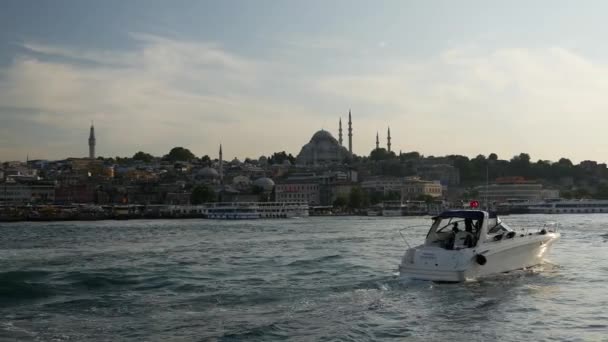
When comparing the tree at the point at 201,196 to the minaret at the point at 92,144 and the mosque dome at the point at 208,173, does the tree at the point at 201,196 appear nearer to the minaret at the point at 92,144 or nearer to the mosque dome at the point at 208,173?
the mosque dome at the point at 208,173

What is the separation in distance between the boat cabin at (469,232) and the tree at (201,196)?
106 metres

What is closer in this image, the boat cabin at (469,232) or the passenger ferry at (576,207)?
the boat cabin at (469,232)

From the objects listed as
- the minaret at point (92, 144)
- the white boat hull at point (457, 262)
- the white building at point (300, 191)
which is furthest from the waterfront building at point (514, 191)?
the white boat hull at point (457, 262)

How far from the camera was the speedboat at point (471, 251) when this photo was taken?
17531mm

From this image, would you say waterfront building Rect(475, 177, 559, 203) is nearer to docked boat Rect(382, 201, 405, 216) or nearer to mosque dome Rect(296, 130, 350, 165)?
docked boat Rect(382, 201, 405, 216)

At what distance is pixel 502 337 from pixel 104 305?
290 inches

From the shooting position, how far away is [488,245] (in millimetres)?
18609

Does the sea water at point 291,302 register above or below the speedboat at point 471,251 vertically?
below

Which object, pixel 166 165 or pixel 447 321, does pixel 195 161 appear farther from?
pixel 447 321

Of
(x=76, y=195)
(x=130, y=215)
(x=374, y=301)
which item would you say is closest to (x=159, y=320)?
(x=374, y=301)

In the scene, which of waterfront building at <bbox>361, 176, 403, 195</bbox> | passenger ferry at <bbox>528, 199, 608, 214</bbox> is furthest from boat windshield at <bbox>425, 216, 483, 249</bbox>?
waterfront building at <bbox>361, 176, 403, 195</bbox>

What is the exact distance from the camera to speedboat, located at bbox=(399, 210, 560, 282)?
57.5 feet

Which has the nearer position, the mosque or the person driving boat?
the person driving boat

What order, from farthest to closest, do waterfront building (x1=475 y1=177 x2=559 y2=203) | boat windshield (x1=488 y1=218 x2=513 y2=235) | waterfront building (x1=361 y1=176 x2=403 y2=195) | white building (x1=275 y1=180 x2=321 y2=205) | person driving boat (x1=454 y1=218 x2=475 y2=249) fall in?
waterfront building (x1=475 y1=177 x2=559 y2=203), waterfront building (x1=361 y1=176 x2=403 y2=195), white building (x1=275 y1=180 x2=321 y2=205), boat windshield (x1=488 y1=218 x2=513 y2=235), person driving boat (x1=454 y1=218 x2=475 y2=249)
